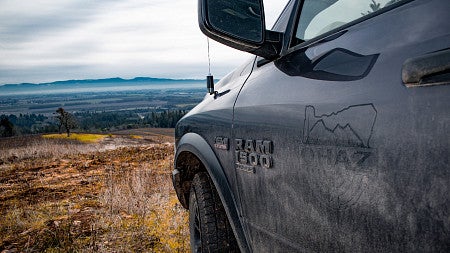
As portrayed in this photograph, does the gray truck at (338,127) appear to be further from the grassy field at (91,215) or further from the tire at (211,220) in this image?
the grassy field at (91,215)

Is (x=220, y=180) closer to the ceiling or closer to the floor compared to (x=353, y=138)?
closer to the floor

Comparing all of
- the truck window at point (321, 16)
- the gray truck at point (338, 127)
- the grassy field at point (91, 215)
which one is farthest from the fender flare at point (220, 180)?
the grassy field at point (91, 215)

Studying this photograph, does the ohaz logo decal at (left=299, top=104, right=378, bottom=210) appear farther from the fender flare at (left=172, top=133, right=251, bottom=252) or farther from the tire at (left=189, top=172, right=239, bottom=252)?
the tire at (left=189, top=172, right=239, bottom=252)

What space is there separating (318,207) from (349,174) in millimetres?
176

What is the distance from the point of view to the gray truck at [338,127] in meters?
0.67

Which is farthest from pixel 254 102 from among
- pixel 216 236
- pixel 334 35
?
pixel 216 236

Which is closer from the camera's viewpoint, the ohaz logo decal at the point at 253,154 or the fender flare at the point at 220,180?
the ohaz logo decal at the point at 253,154

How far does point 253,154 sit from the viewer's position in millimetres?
1345

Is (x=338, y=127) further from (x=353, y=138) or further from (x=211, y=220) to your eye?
(x=211, y=220)

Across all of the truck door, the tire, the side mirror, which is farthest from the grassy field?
the side mirror

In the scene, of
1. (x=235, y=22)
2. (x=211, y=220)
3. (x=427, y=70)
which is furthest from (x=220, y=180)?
(x=427, y=70)

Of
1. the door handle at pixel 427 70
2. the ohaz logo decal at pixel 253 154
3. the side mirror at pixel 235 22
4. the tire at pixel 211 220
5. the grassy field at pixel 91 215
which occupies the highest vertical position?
the side mirror at pixel 235 22

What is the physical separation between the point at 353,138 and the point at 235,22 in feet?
2.24

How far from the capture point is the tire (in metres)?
1.93
